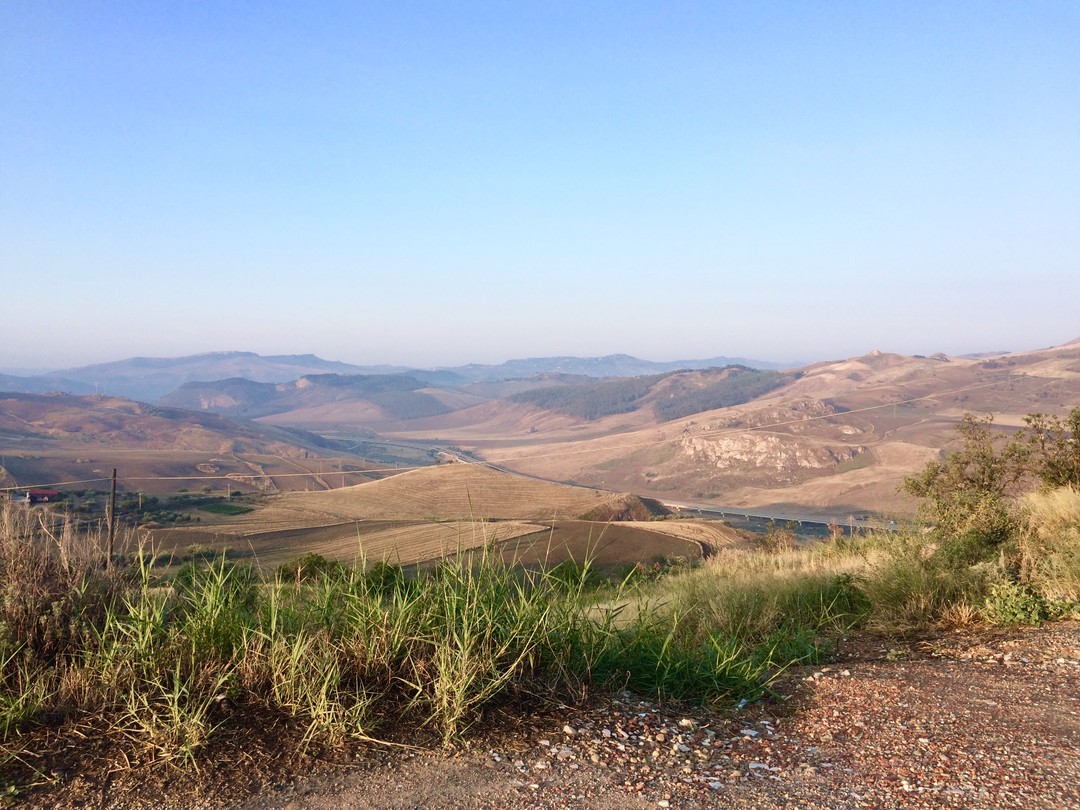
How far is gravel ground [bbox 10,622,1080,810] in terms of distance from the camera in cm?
316

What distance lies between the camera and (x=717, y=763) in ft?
11.7

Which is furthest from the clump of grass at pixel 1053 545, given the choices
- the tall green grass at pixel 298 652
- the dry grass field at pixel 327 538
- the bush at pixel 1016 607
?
the dry grass field at pixel 327 538

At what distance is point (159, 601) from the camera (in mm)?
4414

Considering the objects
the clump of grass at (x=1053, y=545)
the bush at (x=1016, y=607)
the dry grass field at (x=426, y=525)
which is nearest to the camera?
the bush at (x=1016, y=607)

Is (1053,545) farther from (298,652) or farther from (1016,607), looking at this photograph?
(298,652)

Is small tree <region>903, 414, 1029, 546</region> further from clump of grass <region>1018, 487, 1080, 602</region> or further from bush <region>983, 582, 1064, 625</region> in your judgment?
bush <region>983, 582, 1064, 625</region>

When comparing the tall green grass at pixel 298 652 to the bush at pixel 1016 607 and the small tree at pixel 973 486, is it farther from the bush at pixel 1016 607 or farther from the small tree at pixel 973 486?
the small tree at pixel 973 486

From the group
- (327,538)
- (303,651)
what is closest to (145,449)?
(327,538)

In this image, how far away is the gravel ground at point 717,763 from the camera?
3.16 metres

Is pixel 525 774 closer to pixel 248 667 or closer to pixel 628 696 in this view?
pixel 628 696

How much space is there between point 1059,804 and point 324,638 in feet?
11.5

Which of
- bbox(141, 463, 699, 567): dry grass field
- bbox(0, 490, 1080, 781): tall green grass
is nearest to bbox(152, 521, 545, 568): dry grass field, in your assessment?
bbox(141, 463, 699, 567): dry grass field

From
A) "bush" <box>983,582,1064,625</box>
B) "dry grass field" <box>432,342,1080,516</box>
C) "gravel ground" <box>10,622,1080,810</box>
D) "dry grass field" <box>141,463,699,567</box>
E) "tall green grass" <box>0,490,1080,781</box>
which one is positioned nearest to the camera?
"gravel ground" <box>10,622,1080,810</box>

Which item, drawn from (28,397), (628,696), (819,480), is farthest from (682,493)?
(28,397)
